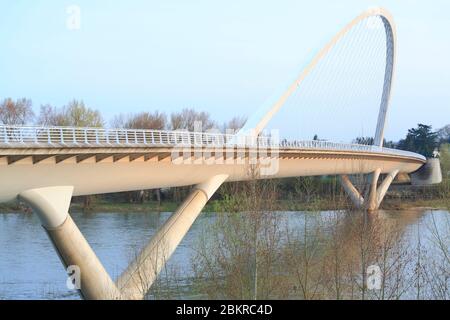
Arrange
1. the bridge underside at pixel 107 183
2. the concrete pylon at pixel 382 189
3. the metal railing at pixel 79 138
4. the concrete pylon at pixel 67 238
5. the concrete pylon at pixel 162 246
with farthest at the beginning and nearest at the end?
the concrete pylon at pixel 382 189 → the concrete pylon at pixel 162 246 → the concrete pylon at pixel 67 238 → the bridge underside at pixel 107 183 → the metal railing at pixel 79 138

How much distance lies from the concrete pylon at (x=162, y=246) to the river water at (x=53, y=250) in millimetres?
775

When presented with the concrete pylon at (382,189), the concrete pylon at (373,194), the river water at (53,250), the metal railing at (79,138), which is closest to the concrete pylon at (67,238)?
the metal railing at (79,138)

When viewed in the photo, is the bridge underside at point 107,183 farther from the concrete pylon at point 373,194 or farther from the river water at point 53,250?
the concrete pylon at point 373,194

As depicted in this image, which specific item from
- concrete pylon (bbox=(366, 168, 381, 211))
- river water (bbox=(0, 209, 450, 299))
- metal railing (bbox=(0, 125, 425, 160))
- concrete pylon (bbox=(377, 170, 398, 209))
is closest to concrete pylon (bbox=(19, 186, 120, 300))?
metal railing (bbox=(0, 125, 425, 160))

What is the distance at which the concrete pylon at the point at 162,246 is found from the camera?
1532 cm

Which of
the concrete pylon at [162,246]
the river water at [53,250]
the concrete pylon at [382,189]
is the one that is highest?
the concrete pylon at [162,246]

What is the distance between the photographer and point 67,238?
47.7 feet

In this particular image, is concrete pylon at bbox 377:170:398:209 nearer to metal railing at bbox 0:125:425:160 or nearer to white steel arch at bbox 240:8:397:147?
white steel arch at bbox 240:8:397:147

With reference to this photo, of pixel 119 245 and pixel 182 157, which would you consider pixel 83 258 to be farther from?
pixel 119 245

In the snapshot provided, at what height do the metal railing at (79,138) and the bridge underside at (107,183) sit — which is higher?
the metal railing at (79,138)
